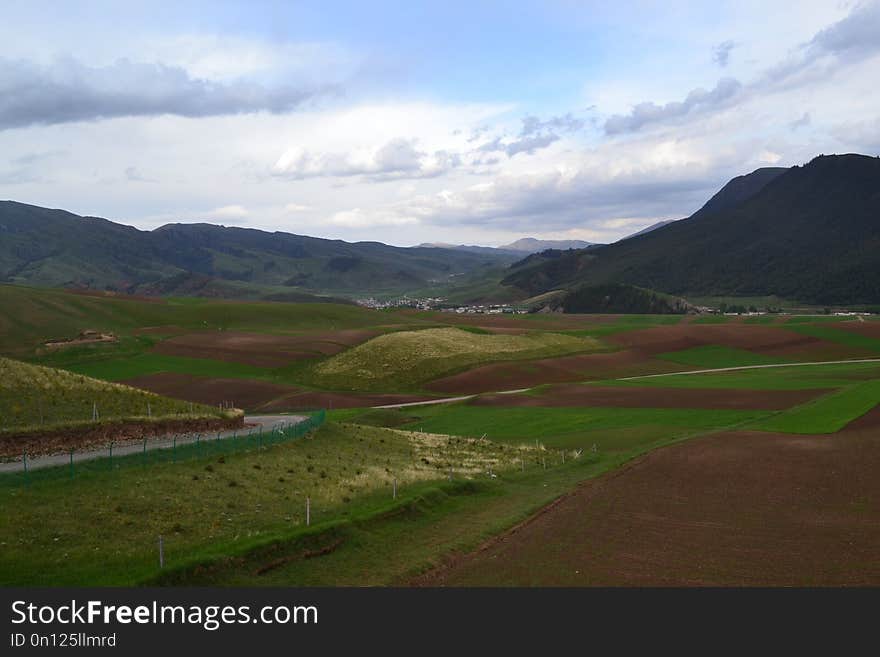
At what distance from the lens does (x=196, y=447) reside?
3406 cm

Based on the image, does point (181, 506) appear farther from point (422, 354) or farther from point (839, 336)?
point (839, 336)

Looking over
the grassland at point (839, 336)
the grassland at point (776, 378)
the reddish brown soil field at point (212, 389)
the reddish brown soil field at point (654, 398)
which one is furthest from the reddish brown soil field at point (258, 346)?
the grassland at point (839, 336)

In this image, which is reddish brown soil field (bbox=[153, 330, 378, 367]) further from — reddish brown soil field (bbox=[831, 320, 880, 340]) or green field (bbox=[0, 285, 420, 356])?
reddish brown soil field (bbox=[831, 320, 880, 340])

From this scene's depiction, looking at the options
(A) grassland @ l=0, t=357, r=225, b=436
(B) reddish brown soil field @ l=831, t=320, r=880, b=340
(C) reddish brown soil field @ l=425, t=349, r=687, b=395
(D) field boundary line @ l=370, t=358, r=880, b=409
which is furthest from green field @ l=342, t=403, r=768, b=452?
(B) reddish brown soil field @ l=831, t=320, r=880, b=340

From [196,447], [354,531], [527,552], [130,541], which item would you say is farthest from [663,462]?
[130,541]

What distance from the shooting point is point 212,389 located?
256ft

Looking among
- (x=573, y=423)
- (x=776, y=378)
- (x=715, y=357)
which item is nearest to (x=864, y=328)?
(x=715, y=357)

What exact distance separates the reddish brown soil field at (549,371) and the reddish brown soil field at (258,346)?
23.2m

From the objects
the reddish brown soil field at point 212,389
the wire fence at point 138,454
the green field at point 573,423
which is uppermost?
the wire fence at point 138,454

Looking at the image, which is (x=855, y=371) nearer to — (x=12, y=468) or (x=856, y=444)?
(x=856, y=444)

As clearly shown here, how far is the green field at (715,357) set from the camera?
326 ft

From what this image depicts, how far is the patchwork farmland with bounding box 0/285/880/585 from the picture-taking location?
21203 mm

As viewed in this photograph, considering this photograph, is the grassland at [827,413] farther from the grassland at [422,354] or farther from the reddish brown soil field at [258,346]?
the reddish brown soil field at [258,346]

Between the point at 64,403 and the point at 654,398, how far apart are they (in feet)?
160
